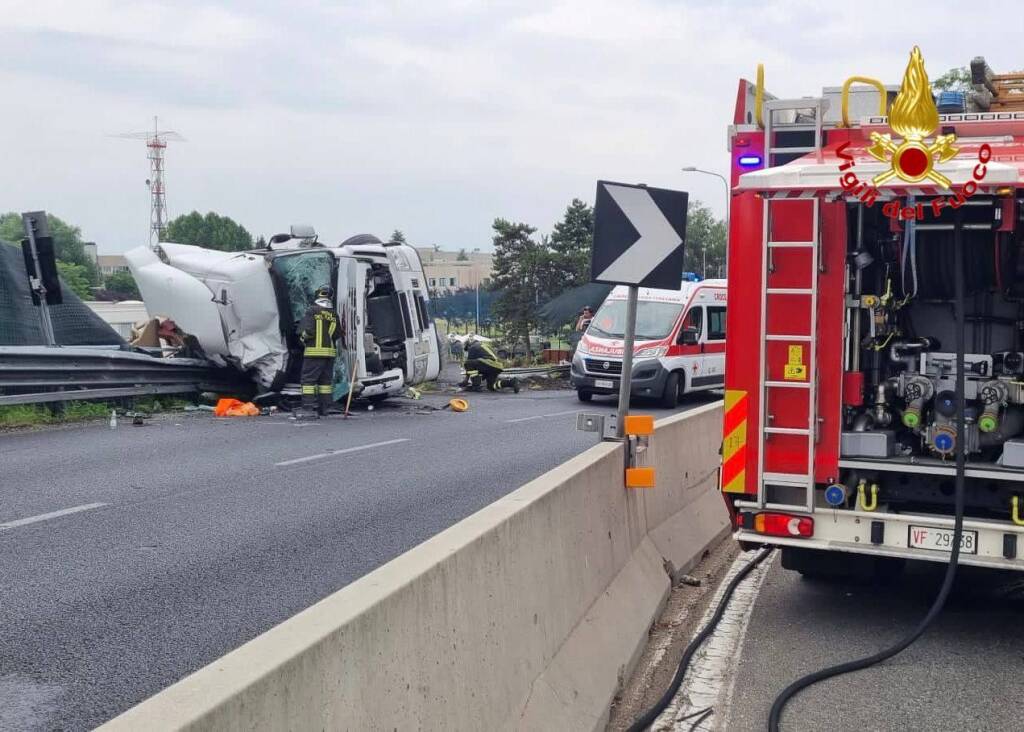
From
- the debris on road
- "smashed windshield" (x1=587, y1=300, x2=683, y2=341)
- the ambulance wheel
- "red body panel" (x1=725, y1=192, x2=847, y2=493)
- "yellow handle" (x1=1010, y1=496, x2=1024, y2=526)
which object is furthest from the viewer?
"smashed windshield" (x1=587, y1=300, x2=683, y2=341)

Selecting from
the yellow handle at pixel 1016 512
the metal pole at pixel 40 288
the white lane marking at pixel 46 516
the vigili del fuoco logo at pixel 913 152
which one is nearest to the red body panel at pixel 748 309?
the vigili del fuoco logo at pixel 913 152

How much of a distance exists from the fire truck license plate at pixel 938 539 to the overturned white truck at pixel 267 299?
44.2 ft

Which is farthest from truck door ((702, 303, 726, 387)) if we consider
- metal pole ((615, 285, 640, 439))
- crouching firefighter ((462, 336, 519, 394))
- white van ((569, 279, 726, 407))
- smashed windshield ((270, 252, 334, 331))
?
metal pole ((615, 285, 640, 439))

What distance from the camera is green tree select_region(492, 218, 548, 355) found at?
42.9 m

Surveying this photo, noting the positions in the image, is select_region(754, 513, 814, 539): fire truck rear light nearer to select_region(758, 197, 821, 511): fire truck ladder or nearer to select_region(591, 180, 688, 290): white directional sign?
select_region(758, 197, 821, 511): fire truck ladder

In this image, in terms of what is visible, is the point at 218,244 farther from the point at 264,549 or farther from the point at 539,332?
the point at 264,549

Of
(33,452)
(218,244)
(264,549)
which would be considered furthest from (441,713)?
(218,244)

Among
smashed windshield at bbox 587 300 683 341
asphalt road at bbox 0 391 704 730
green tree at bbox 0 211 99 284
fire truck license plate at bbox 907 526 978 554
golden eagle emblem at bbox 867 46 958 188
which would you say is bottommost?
asphalt road at bbox 0 391 704 730

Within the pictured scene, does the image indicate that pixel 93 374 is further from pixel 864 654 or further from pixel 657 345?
pixel 864 654

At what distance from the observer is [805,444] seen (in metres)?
6.91

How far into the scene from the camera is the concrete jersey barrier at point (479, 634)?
9.44ft

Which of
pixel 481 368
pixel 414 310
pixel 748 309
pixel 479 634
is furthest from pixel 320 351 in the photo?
pixel 479 634

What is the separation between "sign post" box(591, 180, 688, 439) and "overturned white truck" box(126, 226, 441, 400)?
12085 mm

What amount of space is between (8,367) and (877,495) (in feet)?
39.0
